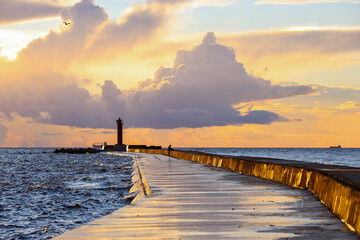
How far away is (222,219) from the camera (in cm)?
863

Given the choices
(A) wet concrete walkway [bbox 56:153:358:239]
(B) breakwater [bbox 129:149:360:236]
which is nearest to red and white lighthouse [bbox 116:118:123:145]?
(B) breakwater [bbox 129:149:360:236]

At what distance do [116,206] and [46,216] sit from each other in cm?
266

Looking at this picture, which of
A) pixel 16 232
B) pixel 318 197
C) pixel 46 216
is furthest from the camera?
pixel 46 216

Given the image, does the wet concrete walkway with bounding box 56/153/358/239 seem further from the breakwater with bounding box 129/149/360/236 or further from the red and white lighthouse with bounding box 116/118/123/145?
the red and white lighthouse with bounding box 116/118/123/145

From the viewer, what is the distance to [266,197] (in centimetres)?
1212

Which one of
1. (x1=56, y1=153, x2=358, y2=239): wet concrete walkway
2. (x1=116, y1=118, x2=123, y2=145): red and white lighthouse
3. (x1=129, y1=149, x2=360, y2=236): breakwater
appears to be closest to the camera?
(x1=56, y1=153, x2=358, y2=239): wet concrete walkway

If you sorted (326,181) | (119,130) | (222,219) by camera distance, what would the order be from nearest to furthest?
(222,219) < (326,181) < (119,130)

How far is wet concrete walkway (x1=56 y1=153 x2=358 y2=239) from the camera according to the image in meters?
7.12

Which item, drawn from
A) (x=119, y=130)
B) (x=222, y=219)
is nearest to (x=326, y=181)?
(x=222, y=219)

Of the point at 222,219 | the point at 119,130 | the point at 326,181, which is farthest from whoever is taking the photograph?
the point at 119,130

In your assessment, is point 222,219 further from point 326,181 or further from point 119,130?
point 119,130

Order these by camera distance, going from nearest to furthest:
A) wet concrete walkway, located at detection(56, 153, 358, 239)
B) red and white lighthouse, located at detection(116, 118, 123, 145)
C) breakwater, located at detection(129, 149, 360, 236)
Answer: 1. wet concrete walkway, located at detection(56, 153, 358, 239)
2. breakwater, located at detection(129, 149, 360, 236)
3. red and white lighthouse, located at detection(116, 118, 123, 145)

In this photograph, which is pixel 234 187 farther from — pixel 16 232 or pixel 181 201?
pixel 16 232

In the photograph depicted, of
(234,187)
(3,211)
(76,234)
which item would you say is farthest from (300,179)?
(3,211)
